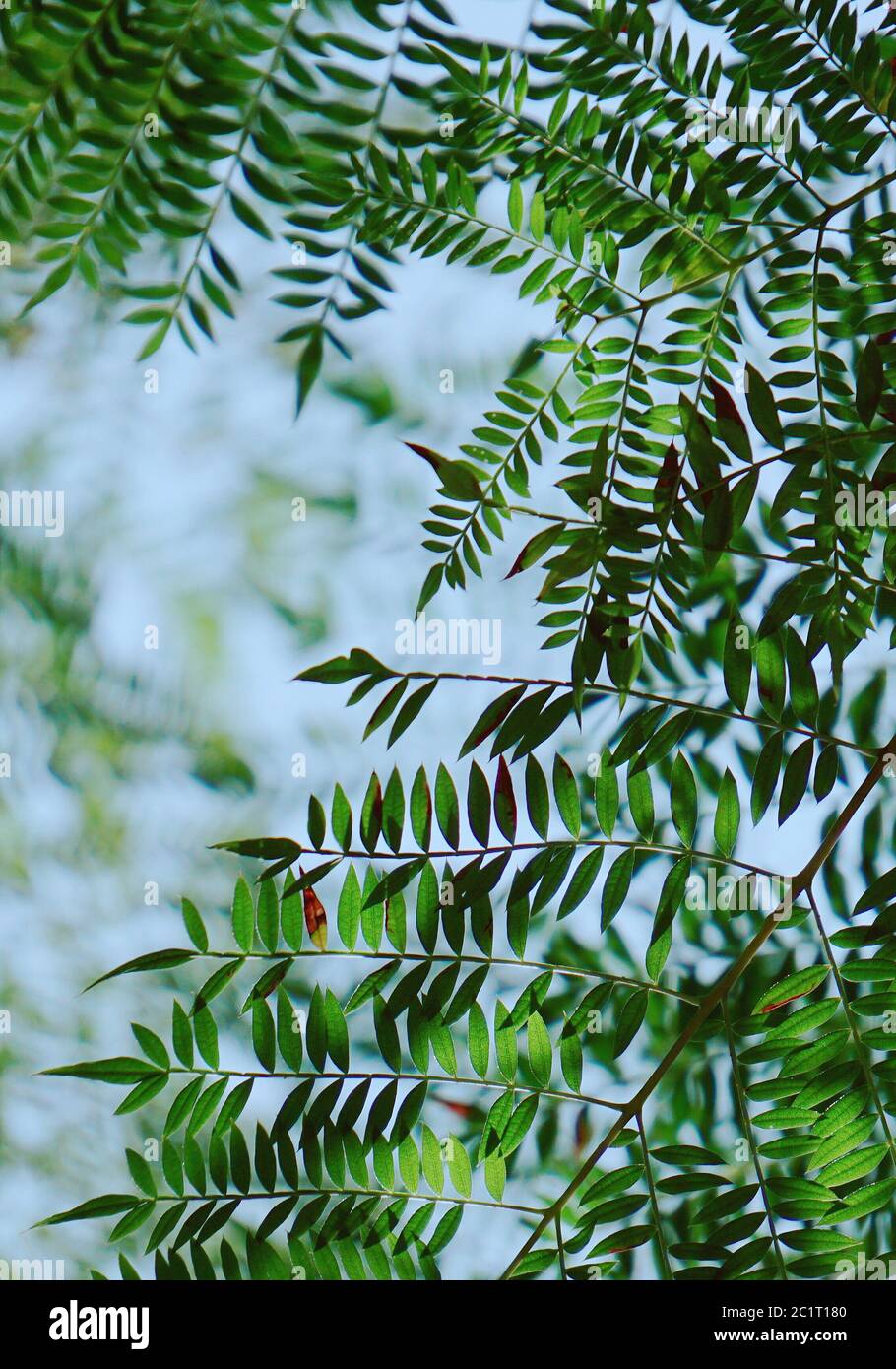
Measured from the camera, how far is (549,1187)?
0.98m

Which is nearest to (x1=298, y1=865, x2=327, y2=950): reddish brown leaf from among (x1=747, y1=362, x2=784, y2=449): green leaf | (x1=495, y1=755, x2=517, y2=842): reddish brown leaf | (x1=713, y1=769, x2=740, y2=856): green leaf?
(x1=495, y1=755, x2=517, y2=842): reddish brown leaf

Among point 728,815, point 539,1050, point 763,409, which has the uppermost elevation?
point 763,409

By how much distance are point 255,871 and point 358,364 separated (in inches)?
21.7

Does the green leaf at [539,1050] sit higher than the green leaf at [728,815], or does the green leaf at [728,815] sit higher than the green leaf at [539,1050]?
the green leaf at [728,815]

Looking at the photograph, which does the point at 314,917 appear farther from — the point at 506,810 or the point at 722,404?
the point at 722,404

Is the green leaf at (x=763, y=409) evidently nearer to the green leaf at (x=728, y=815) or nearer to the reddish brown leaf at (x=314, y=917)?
the green leaf at (x=728, y=815)

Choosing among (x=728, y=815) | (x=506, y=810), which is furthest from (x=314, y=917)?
(x=728, y=815)

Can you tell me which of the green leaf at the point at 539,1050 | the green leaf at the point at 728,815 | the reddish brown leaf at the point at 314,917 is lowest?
the green leaf at the point at 539,1050

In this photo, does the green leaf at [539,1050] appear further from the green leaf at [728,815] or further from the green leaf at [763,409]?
the green leaf at [763,409]

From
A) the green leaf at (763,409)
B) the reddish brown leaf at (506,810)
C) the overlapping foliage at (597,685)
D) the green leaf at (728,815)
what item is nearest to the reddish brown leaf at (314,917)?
the overlapping foliage at (597,685)

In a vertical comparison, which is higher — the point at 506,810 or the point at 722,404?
the point at 722,404

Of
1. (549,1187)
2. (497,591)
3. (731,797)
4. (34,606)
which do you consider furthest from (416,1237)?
(34,606)

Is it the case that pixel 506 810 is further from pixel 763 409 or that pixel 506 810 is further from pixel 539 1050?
pixel 763 409

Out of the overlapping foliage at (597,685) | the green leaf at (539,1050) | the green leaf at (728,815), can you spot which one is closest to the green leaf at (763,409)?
the overlapping foliage at (597,685)
